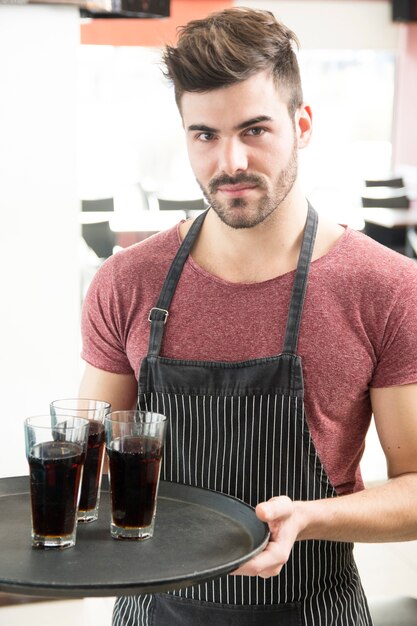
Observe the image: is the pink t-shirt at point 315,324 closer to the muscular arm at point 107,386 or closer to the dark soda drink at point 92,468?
the muscular arm at point 107,386

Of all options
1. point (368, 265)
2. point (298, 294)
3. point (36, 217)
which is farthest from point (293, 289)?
point (36, 217)

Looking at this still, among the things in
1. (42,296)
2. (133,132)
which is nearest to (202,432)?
(42,296)

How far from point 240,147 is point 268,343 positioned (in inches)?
13.7

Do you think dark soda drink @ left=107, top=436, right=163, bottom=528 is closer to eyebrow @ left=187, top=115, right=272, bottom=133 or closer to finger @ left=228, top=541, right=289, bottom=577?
finger @ left=228, top=541, right=289, bottom=577

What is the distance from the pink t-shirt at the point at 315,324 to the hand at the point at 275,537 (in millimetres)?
316

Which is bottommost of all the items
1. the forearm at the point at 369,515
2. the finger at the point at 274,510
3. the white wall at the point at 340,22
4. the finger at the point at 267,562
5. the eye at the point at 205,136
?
the forearm at the point at 369,515

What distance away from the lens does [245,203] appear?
5.27 feet

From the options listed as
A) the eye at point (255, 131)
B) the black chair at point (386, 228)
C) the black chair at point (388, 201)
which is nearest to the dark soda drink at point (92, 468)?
the eye at point (255, 131)

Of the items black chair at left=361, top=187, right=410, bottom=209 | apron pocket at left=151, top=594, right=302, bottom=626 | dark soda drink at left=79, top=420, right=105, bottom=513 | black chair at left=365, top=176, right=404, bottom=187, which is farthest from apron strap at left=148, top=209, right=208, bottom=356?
black chair at left=365, top=176, right=404, bottom=187

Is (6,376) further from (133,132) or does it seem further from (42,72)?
(133,132)

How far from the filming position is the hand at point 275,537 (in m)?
1.29

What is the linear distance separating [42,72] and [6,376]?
3.14 feet

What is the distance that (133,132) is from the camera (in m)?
11.9

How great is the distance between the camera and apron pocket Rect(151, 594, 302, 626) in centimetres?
165
